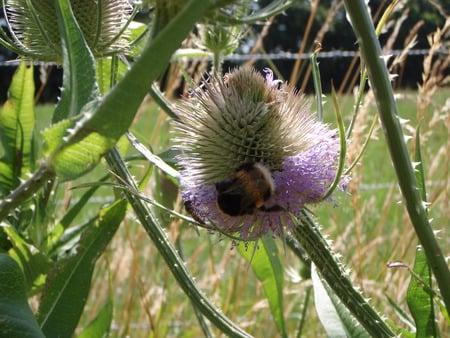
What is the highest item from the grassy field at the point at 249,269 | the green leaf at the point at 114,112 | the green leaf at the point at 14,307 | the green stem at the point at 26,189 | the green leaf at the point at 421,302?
the green leaf at the point at 114,112

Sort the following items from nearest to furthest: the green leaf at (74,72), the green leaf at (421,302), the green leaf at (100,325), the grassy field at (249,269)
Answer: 1. the green leaf at (74,72)
2. the green leaf at (421,302)
3. the green leaf at (100,325)
4. the grassy field at (249,269)

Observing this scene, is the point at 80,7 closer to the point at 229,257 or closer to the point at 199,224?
the point at 199,224


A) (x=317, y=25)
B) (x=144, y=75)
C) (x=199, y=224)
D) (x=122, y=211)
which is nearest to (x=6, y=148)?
(x=122, y=211)

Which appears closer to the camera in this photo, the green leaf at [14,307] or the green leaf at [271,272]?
the green leaf at [14,307]

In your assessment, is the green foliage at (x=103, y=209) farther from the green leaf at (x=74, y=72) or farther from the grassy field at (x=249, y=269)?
the grassy field at (x=249, y=269)

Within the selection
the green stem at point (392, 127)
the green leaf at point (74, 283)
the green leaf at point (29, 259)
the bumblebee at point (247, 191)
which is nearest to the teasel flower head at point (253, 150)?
the bumblebee at point (247, 191)

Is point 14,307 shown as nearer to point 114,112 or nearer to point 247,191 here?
point 247,191
